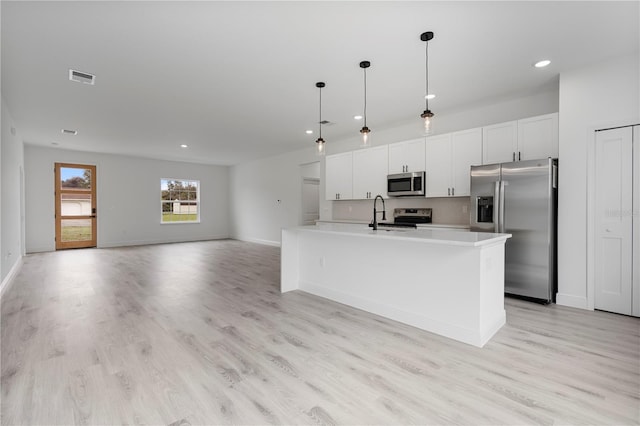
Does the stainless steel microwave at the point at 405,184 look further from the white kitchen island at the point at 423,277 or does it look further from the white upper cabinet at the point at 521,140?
the white kitchen island at the point at 423,277

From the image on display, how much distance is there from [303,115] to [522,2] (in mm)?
3280

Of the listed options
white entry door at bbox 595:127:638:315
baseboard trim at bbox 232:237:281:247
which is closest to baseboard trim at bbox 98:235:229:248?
baseboard trim at bbox 232:237:281:247

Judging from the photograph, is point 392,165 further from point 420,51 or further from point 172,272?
point 172,272

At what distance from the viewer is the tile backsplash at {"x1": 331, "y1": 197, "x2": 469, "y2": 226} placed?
5.04 metres

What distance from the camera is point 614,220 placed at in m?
3.25

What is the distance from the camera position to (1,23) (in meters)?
2.51

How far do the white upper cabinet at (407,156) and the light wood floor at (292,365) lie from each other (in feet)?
8.24

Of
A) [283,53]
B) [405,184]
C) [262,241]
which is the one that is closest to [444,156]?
[405,184]

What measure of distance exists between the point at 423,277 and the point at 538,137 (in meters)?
2.61

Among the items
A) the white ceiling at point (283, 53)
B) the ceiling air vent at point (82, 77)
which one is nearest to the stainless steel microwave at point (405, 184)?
the white ceiling at point (283, 53)

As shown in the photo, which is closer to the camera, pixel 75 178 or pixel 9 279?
pixel 9 279

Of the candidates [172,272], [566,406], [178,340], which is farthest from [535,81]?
[172,272]

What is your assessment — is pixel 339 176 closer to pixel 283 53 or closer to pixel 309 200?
pixel 309 200

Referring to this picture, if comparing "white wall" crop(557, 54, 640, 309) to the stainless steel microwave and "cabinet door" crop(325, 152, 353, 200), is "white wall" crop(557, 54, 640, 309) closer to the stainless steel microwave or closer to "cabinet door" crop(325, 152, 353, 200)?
the stainless steel microwave
